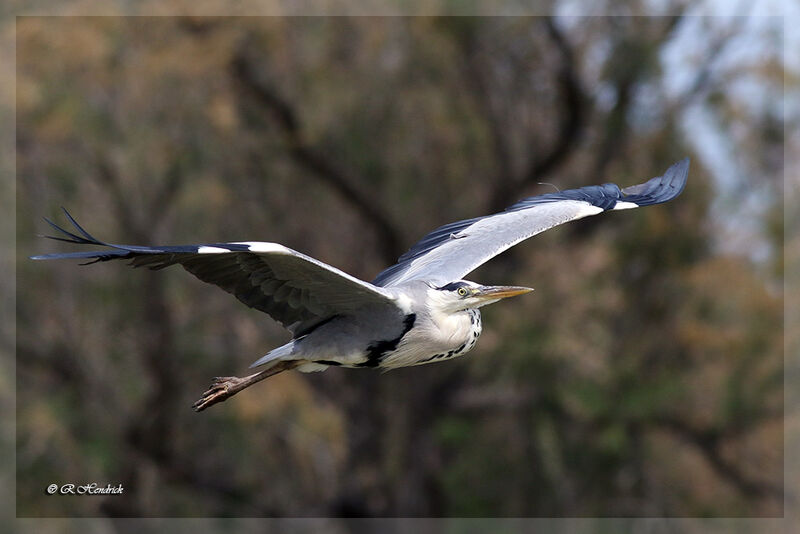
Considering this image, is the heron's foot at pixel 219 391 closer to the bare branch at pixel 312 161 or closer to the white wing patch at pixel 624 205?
the white wing patch at pixel 624 205

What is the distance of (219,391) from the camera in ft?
17.3

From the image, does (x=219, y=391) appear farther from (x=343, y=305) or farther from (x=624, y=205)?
(x=624, y=205)

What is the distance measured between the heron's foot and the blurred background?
851cm

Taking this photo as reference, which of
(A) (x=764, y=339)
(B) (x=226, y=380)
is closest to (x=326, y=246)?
(A) (x=764, y=339)

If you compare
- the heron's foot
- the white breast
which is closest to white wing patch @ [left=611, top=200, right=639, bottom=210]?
the white breast

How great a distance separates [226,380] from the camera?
5.34m

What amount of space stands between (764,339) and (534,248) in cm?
301

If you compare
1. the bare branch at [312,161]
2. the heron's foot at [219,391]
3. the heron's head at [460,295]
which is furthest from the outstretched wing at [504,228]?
the bare branch at [312,161]

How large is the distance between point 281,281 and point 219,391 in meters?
0.63

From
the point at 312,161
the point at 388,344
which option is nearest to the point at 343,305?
the point at 388,344

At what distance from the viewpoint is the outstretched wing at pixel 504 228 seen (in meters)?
5.86

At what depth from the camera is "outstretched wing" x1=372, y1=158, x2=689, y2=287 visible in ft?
19.2

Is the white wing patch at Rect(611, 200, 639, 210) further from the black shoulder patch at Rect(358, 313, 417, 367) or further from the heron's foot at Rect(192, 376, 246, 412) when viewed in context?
the heron's foot at Rect(192, 376, 246, 412)

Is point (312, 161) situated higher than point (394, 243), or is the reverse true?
point (312, 161)
